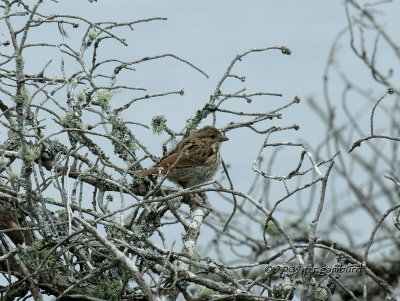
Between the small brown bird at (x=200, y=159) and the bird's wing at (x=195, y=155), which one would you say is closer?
the small brown bird at (x=200, y=159)

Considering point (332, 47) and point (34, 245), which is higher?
point (332, 47)

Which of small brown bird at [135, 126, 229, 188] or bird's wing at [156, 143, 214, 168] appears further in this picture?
bird's wing at [156, 143, 214, 168]

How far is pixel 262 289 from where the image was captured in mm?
6168

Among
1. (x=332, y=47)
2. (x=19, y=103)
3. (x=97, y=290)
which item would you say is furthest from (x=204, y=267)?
(x=332, y=47)

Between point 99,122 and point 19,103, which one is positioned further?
point 99,122

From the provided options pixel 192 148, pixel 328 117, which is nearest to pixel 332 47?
pixel 328 117

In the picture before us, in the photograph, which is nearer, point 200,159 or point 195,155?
point 195,155

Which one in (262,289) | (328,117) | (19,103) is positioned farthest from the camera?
(328,117)

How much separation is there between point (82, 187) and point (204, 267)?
1.04 m

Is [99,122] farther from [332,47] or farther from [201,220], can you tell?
[332,47]

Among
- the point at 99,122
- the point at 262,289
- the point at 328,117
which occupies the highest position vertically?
the point at 328,117

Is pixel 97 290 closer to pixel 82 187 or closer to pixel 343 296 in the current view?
pixel 82 187

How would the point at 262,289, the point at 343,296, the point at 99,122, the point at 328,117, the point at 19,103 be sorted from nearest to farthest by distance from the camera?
the point at 19,103, the point at 262,289, the point at 99,122, the point at 343,296, the point at 328,117

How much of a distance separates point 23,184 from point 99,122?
0.82 meters
